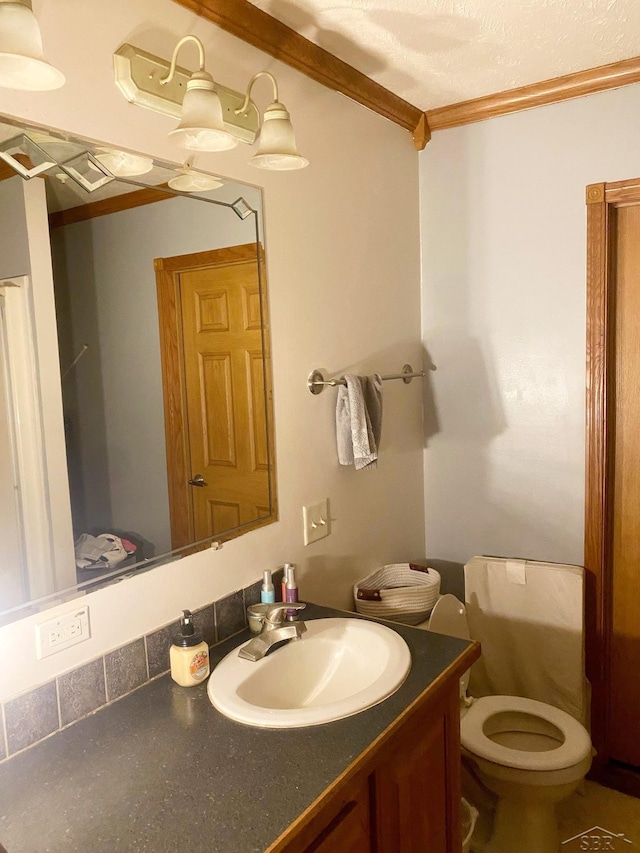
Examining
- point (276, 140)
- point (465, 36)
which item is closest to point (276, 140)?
point (276, 140)

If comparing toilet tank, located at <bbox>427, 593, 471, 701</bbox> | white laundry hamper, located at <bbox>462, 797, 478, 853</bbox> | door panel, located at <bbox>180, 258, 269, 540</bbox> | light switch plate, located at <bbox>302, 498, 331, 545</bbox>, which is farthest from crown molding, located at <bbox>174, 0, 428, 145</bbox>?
white laundry hamper, located at <bbox>462, 797, 478, 853</bbox>

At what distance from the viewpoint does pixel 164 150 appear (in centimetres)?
140

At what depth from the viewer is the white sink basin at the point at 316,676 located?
1.22 meters

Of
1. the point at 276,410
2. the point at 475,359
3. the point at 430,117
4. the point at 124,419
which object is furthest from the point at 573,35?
the point at 124,419

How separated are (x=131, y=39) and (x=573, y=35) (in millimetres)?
1151

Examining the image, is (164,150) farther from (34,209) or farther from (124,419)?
(124,419)

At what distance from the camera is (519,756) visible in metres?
1.78

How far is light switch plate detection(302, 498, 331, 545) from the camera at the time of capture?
184cm

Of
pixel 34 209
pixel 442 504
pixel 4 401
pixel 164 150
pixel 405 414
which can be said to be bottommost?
pixel 442 504

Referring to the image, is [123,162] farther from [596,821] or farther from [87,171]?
[596,821]

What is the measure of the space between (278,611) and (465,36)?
1.52m

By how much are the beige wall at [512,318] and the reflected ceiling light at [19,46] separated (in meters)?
1.59

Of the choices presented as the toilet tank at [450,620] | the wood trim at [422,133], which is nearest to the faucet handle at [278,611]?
the toilet tank at [450,620]

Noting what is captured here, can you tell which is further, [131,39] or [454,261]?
[454,261]
